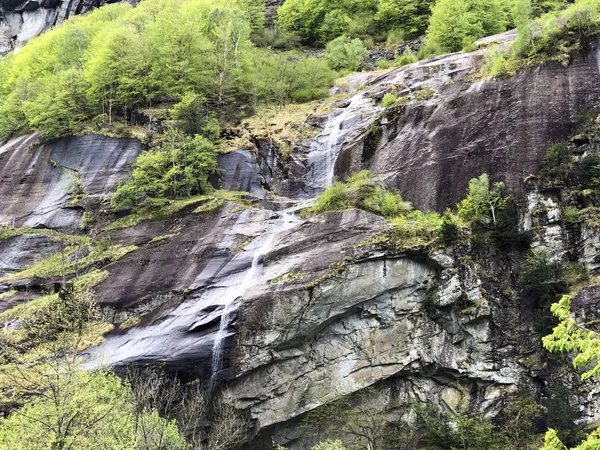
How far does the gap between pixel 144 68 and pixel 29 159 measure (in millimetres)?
11555

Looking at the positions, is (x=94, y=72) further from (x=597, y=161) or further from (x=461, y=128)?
(x=597, y=161)

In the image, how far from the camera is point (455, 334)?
799 inches

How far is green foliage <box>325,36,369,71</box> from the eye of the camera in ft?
153

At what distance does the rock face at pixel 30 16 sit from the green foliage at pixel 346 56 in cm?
4686

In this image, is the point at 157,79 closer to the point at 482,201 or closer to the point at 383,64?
the point at 383,64

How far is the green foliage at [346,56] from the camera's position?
46.6 m

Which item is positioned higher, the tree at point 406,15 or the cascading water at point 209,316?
the tree at point 406,15

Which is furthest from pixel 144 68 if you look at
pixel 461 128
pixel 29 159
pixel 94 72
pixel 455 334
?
pixel 455 334

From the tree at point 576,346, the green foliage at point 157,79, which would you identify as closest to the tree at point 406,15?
the green foliage at point 157,79

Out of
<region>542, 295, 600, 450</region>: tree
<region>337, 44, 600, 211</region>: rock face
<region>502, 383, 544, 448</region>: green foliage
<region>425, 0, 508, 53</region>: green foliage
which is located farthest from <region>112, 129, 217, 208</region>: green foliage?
<region>542, 295, 600, 450</region>: tree

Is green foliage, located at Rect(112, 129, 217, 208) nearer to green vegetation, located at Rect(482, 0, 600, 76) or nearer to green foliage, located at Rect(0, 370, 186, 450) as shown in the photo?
green vegetation, located at Rect(482, 0, 600, 76)

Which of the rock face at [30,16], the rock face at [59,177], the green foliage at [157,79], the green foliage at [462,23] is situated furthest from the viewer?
the rock face at [30,16]

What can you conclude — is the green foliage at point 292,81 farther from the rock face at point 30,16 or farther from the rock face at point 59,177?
the rock face at point 30,16

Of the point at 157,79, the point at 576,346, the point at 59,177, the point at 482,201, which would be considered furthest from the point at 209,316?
the point at 157,79
